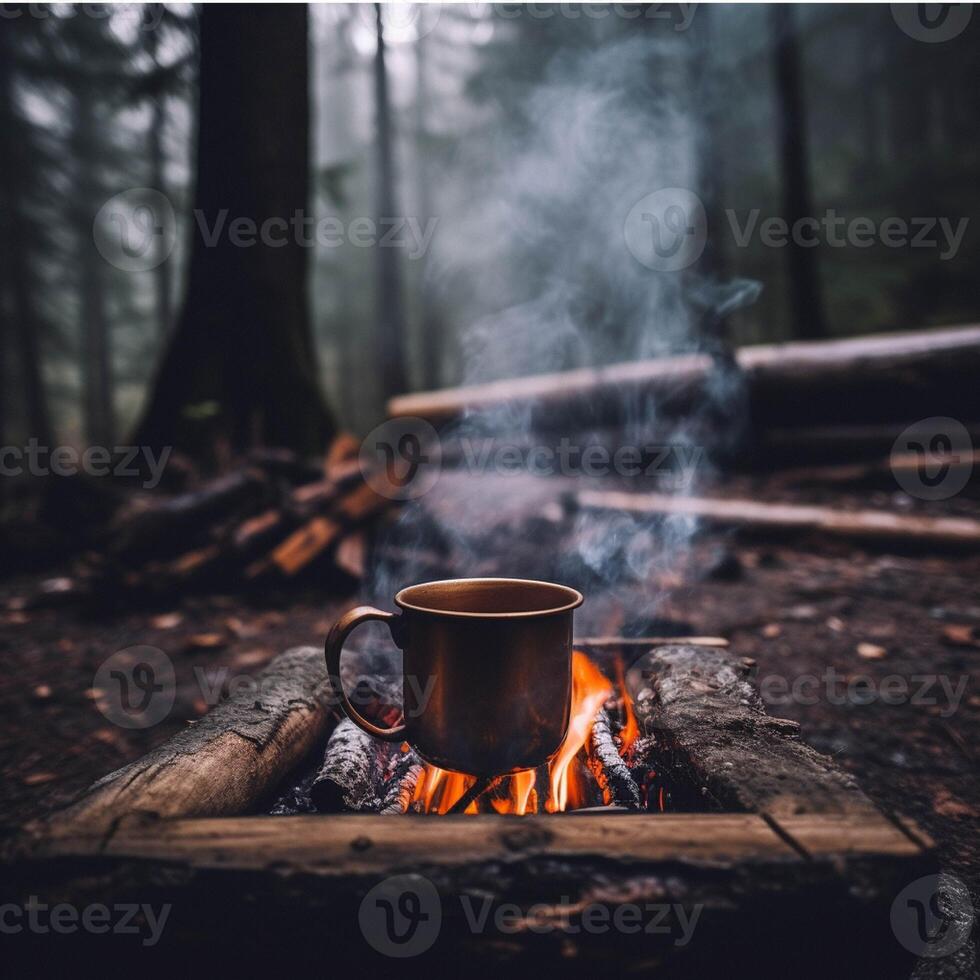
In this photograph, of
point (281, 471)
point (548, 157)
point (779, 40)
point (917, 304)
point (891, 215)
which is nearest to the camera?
point (281, 471)

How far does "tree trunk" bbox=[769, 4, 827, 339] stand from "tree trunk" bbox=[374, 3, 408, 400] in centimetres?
707

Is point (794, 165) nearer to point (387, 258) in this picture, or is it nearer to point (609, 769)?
point (387, 258)

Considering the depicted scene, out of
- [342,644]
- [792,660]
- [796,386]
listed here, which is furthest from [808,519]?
[342,644]

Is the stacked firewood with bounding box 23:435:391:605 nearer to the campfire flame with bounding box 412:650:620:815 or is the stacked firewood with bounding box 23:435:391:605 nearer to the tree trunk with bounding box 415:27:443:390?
the campfire flame with bounding box 412:650:620:815

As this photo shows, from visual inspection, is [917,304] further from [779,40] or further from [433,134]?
[433,134]

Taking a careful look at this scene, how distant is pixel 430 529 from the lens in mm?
4199

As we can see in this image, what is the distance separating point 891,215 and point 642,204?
351 inches

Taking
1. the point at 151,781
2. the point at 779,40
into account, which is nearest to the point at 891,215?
the point at 779,40

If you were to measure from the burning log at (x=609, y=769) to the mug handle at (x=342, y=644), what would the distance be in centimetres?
51

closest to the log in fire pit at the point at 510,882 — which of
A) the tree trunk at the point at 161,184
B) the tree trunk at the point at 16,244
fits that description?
the tree trunk at the point at 161,184

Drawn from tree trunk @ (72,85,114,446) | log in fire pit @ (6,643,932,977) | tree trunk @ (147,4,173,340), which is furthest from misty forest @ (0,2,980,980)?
tree trunk @ (147,4,173,340)

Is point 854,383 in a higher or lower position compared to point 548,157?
lower

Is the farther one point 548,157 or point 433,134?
point 433,134

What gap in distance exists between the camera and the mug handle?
118cm
